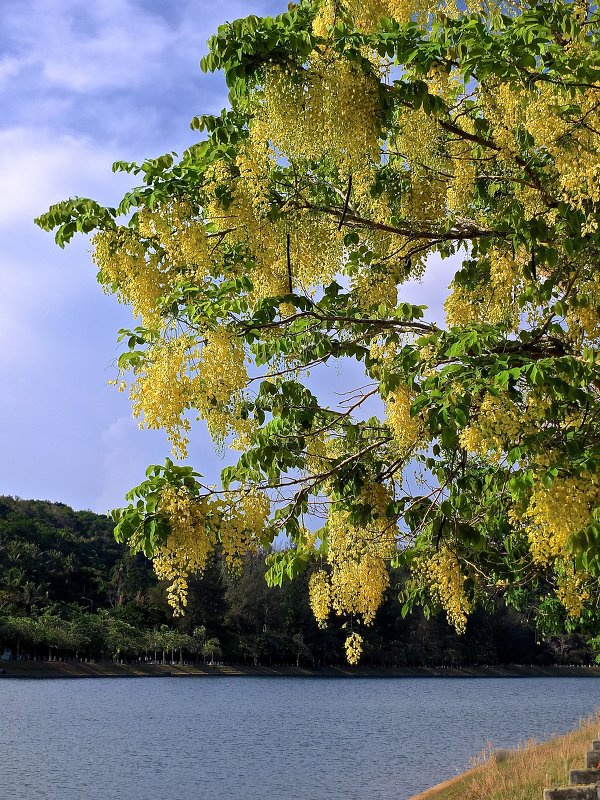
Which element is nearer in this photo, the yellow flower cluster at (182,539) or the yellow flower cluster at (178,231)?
the yellow flower cluster at (182,539)

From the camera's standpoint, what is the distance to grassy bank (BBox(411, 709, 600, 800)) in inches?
512

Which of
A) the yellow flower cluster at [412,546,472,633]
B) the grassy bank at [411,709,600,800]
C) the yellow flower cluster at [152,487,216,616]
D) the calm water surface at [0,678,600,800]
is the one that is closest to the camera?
the yellow flower cluster at [152,487,216,616]

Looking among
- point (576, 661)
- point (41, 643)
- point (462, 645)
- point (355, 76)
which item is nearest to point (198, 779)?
point (355, 76)

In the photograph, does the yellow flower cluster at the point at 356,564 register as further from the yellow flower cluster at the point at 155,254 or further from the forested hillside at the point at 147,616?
the forested hillside at the point at 147,616

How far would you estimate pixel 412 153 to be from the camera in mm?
6914

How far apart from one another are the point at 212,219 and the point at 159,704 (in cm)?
3590

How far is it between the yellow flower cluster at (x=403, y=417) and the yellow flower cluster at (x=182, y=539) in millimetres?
1578

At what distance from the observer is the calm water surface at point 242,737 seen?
20.6 m

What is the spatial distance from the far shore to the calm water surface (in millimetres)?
4014

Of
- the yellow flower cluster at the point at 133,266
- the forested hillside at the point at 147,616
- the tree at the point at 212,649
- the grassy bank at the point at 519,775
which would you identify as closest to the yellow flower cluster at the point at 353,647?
the yellow flower cluster at the point at 133,266

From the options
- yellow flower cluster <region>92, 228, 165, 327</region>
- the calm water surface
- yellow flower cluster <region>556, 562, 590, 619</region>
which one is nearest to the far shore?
the calm water surface

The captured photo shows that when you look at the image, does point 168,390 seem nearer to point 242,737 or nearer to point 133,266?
point 133,266

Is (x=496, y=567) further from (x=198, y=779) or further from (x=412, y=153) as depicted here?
(x=198, y=779)

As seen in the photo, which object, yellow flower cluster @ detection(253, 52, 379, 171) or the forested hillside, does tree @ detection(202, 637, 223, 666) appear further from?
yellow flower cluster @ detection(253, 52, 379, 171)
